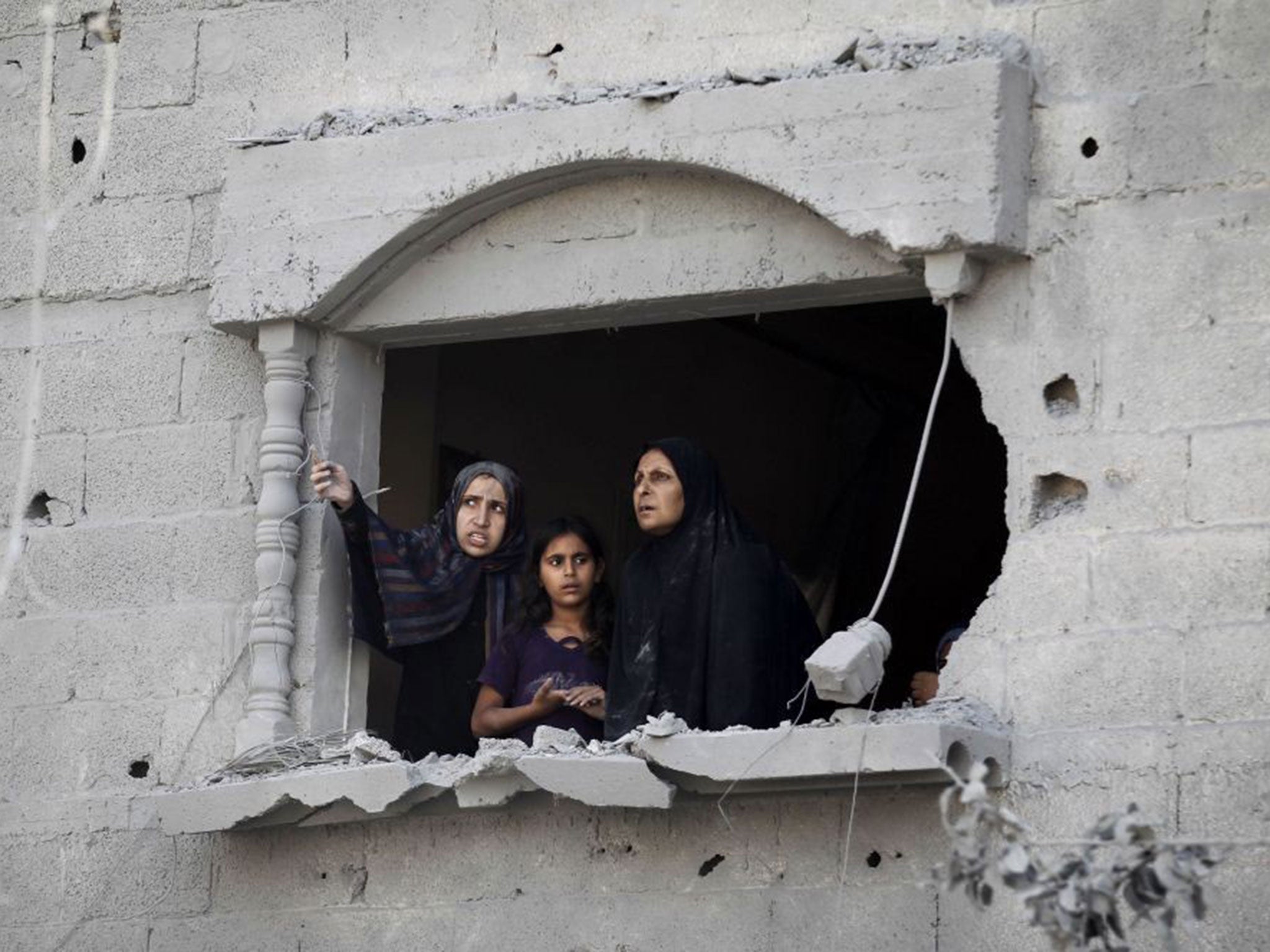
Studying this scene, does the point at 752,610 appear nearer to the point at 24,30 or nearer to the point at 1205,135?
the point at 1205,135

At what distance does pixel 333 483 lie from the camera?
7727 millimetres

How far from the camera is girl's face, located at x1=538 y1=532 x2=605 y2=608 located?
806cm

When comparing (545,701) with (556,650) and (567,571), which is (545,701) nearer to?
(556,650)

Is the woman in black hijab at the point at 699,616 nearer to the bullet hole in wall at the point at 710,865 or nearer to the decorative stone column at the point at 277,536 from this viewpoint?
the bullet hole in wall at the point at 710,865

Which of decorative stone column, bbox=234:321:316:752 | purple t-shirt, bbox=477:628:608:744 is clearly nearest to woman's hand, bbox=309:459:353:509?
decorative stone column, bbox=234:321:316:752

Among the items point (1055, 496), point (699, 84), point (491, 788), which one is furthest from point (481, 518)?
point (1055, 496)

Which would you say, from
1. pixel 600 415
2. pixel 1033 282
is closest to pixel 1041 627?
pixel 1033 282

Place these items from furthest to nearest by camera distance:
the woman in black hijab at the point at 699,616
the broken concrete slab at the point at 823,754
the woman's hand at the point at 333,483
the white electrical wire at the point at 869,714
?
the woman's hand at the point at 333,483 < the woman in black hijab at the point at 699,616 < the white electrical wire at the point at 869,714 < the broken concrete slab at the point at 823,754

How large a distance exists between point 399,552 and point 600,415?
3.11m

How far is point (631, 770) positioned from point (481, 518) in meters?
1.26

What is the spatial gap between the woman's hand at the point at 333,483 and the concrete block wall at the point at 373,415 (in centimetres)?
18

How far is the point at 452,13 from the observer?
8000mm

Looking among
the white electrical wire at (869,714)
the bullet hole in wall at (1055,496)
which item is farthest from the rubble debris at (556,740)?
the bullet hole in wall at (1055,496)

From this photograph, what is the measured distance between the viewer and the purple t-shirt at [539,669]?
25.8ft
